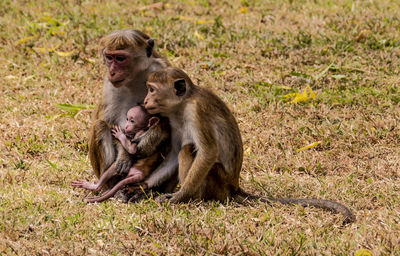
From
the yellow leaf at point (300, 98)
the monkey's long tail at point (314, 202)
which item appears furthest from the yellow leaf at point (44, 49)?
the monkey's long tail at point (314, 202)

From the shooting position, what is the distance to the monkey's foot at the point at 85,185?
536 centimetres

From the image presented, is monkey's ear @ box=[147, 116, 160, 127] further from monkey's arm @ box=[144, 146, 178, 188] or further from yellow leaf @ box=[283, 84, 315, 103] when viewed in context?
yellow leaf @ box=[283, 84, 315, 103]

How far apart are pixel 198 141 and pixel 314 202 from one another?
1041mm

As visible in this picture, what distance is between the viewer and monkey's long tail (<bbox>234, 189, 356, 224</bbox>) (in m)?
4.82

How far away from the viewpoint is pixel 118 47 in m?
5.22

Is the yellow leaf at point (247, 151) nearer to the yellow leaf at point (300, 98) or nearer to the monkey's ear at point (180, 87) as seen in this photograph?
the yellow leaf at point (300, 98)

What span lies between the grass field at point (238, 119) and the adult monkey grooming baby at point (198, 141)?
0.15 m

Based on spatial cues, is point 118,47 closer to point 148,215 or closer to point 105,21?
point 148,215

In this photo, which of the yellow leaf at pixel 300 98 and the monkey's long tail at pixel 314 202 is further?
the yellow leaf at pixel 300 98

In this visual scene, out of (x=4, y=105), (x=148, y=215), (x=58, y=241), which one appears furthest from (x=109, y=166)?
(x=4, y=105)

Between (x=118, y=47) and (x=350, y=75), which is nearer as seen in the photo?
(x=118, y=47)

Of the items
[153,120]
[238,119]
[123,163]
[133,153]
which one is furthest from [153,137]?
[238,119]

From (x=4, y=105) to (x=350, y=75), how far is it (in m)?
4.33

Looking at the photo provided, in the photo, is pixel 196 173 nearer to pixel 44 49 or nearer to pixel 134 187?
pixel 134 187
